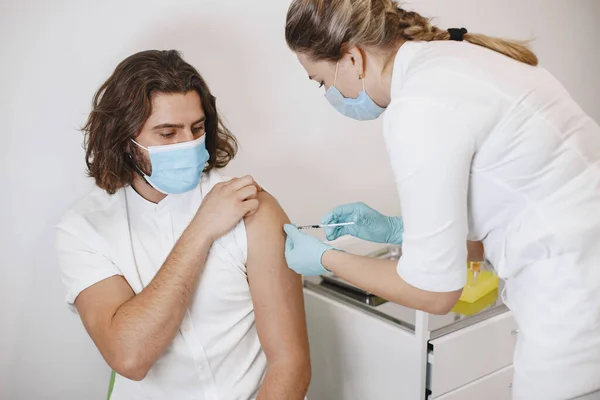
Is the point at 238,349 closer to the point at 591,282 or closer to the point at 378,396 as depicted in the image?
the point at 378,396

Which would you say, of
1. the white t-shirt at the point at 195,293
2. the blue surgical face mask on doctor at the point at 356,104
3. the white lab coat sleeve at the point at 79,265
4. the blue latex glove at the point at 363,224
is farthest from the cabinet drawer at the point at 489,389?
the white lab coat sleeve at the point at 79,265

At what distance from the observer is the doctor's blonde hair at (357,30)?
1.20 m

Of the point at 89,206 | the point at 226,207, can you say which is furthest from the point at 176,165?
the point at 89,206

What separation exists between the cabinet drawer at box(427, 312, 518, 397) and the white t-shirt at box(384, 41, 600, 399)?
1.76ft

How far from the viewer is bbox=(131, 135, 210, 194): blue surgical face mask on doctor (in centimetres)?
147

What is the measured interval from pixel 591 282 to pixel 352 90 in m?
0.63

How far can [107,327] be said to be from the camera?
1.38 m

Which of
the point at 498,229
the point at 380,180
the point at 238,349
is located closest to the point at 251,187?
the point at 238,349

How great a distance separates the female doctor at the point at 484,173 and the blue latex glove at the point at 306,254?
9cm

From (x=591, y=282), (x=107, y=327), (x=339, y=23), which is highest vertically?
(x=339, y=23)

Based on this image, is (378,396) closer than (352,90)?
No

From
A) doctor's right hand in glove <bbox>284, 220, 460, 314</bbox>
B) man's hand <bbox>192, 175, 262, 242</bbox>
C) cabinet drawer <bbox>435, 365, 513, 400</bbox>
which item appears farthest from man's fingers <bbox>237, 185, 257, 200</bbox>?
cabinet drawer <bbox>435, 365, 513, 400</bbox>

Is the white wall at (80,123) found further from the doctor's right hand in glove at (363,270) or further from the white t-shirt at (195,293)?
the doctor's right hand in glove at (363,270)

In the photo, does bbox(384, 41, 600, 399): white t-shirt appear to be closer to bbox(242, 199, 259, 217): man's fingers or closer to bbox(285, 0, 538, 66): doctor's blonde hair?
bbox(285, 0, 538, 66): doctor's blonde hair
